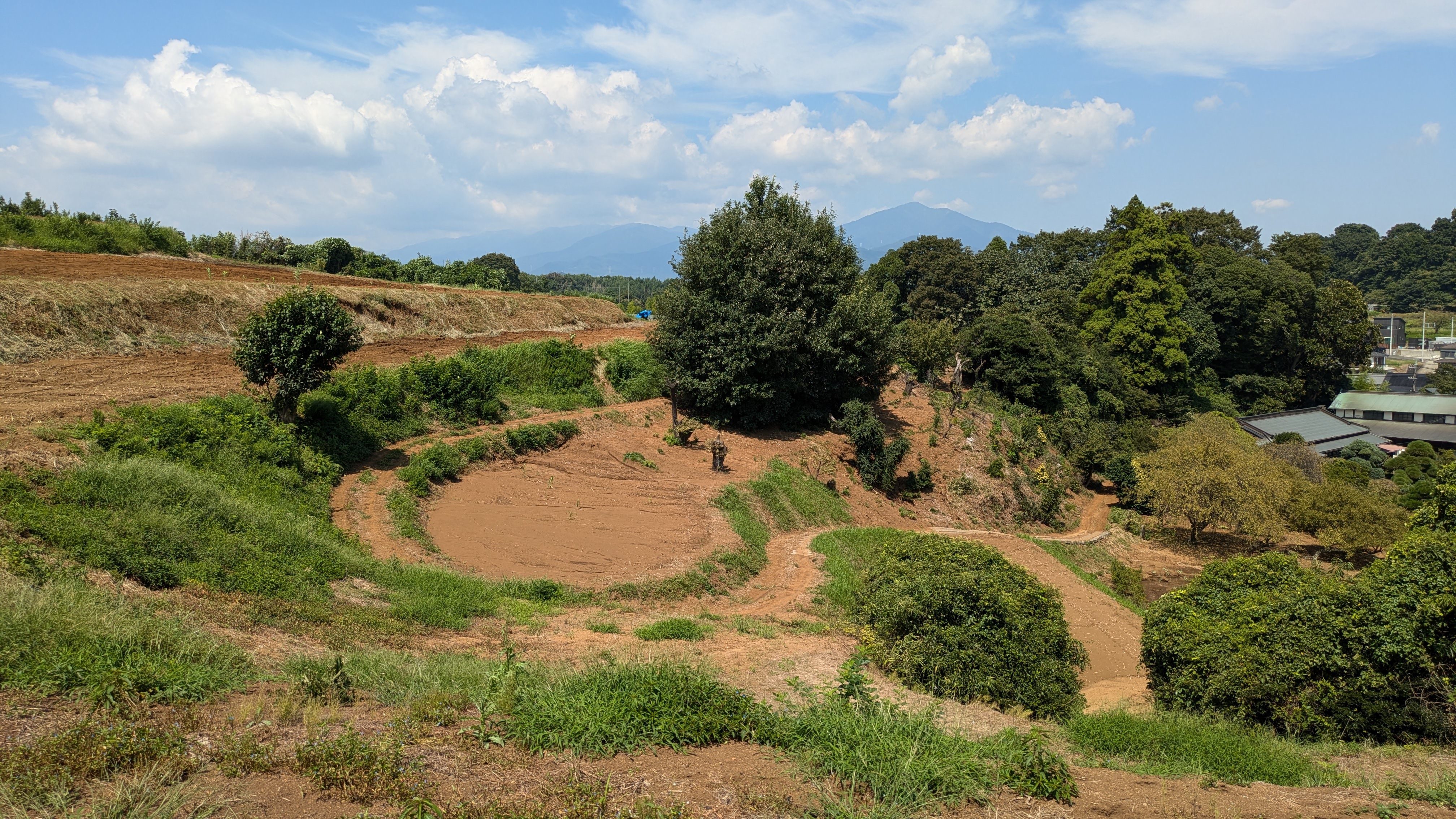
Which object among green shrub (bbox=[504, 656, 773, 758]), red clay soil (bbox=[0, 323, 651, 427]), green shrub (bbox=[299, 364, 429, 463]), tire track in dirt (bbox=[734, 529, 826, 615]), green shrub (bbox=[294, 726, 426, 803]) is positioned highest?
red clay soil (bbox=[0, 323, 651, 427])

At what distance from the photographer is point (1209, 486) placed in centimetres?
2506

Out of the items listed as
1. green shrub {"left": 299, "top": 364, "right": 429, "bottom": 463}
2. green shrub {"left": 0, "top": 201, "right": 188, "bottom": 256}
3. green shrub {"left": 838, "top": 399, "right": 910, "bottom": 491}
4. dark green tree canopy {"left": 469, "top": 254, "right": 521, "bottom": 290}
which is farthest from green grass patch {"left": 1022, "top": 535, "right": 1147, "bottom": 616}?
dark green tree canopy {"left": 469, "top": 254, "right": 521, "bottom": 290}

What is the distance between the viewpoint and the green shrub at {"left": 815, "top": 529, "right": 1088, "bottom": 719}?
889 cm

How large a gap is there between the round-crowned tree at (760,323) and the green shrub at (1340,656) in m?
15.2

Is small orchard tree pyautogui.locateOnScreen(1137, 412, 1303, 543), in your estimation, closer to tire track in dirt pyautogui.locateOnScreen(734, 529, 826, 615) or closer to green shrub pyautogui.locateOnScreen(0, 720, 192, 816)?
tire track in dirt pyautogui.locateOnScreen(734, 529, 826, 615)

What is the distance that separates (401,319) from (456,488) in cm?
1105

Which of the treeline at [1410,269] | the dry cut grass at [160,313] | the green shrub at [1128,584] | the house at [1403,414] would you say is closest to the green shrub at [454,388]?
the dry cut grass at [160,313]

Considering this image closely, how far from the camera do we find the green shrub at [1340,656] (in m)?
8.09

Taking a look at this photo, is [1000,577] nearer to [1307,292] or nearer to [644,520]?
[644,520]

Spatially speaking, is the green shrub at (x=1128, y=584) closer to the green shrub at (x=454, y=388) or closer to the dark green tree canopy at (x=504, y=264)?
the green shrub at (x=454, y=388)

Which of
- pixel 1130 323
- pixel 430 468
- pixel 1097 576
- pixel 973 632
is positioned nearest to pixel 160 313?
pixel 430 468

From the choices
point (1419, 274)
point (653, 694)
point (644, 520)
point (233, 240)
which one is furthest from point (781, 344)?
point (1419, 274)

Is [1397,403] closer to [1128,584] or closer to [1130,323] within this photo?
[1130,323]

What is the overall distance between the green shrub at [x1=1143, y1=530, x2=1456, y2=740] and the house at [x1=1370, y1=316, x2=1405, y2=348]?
99792 mm
